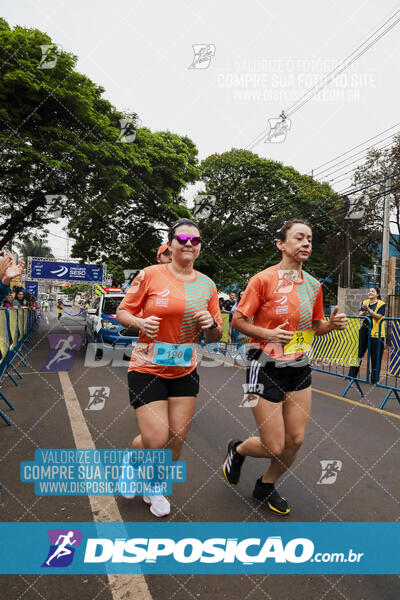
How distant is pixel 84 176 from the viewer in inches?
660

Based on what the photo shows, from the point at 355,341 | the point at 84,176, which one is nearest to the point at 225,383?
the point at 355,341

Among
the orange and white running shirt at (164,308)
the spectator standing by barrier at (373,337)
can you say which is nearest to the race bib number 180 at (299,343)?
the orange and white running shirt at (164,308)

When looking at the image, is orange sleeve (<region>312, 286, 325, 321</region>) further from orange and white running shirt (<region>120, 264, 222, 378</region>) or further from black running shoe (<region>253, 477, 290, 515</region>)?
black running shoe (<region>253, 477, 290, 515</region>)

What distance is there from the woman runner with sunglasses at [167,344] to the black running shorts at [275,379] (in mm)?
384

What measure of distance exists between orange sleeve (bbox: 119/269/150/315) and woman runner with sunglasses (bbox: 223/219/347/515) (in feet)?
2.17

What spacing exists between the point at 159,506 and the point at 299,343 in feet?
4.78

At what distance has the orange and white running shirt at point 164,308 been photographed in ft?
9.57

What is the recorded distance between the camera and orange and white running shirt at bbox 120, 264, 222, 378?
292cm

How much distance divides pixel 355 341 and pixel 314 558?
6.51 m

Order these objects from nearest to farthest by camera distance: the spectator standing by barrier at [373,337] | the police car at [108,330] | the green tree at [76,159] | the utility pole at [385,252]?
the spectator standing by barrier at [373,337], the police car at [108,330], the green tree at [76,159], the utility pole at [385,252]

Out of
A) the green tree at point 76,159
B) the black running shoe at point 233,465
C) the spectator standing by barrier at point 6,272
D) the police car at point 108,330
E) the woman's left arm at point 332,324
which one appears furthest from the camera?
the green tree at point 76,159

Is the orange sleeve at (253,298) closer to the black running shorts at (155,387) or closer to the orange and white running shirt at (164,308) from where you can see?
the orange and white running shirt at (164,308)

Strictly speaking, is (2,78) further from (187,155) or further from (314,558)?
(314,558)

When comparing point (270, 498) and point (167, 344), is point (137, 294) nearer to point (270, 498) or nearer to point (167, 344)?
point (167, 344)
